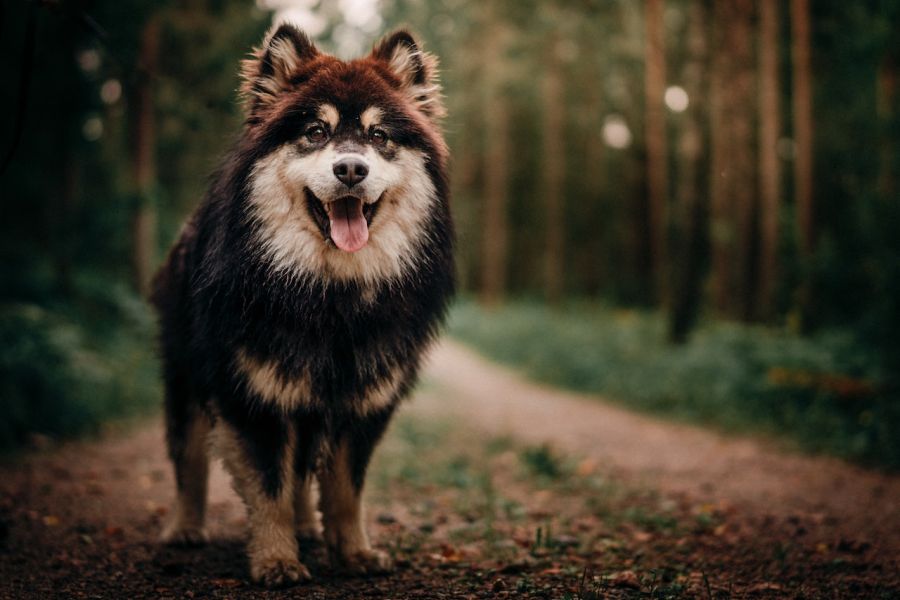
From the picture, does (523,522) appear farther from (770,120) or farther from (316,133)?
(770,120)

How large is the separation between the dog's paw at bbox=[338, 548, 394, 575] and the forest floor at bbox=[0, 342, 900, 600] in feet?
0.26

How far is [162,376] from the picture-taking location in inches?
174

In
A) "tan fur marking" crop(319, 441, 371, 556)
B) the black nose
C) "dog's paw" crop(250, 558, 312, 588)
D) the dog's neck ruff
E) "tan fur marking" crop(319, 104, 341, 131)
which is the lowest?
"dog's paw" crop(250, 558, 312, 588)

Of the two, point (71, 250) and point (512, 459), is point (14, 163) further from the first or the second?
point (512, 459)

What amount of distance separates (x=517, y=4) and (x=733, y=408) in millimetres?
13943

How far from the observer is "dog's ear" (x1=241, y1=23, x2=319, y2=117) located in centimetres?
362

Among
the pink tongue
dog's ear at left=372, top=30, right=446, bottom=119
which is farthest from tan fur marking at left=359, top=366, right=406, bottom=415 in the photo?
dog's ear at left=372, top=30, right=446, bottom=119

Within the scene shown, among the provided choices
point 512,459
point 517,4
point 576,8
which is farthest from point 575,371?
point 517,4

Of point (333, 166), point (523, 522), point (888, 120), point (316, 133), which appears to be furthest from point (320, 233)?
point (888, 120)

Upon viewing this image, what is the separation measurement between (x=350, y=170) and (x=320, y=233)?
0.39 metres

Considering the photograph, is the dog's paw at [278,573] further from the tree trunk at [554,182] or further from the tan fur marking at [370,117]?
the tree trunk at [554,182]

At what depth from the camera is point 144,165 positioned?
37.6ft

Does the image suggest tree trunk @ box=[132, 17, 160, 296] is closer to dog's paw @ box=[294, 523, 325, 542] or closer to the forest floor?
the forest floor

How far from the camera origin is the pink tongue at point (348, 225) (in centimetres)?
337
